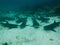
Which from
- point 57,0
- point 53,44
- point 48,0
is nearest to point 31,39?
point 53,44

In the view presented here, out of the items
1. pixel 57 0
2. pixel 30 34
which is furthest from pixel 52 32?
pixel 57 0

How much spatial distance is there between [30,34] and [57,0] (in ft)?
30.2

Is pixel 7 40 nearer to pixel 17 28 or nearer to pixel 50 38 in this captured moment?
pixel 17 28

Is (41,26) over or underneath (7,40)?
over

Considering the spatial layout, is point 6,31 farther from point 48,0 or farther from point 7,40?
point 48,0

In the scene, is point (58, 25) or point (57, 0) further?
point (57, 0)

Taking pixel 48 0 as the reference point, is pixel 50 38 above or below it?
below

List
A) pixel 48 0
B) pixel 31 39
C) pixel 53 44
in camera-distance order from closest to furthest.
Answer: pixel 53 44
pixel 31 39
pixel 48 0

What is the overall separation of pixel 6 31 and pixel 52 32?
9.01 ft

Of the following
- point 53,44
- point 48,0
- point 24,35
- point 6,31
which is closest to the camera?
point 53,44

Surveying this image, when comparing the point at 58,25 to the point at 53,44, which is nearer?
the point at 53,44

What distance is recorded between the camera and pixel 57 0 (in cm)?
1523

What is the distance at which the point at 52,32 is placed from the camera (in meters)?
7.27

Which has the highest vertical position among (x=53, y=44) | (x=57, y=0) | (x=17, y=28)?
(x=57, y=0)
